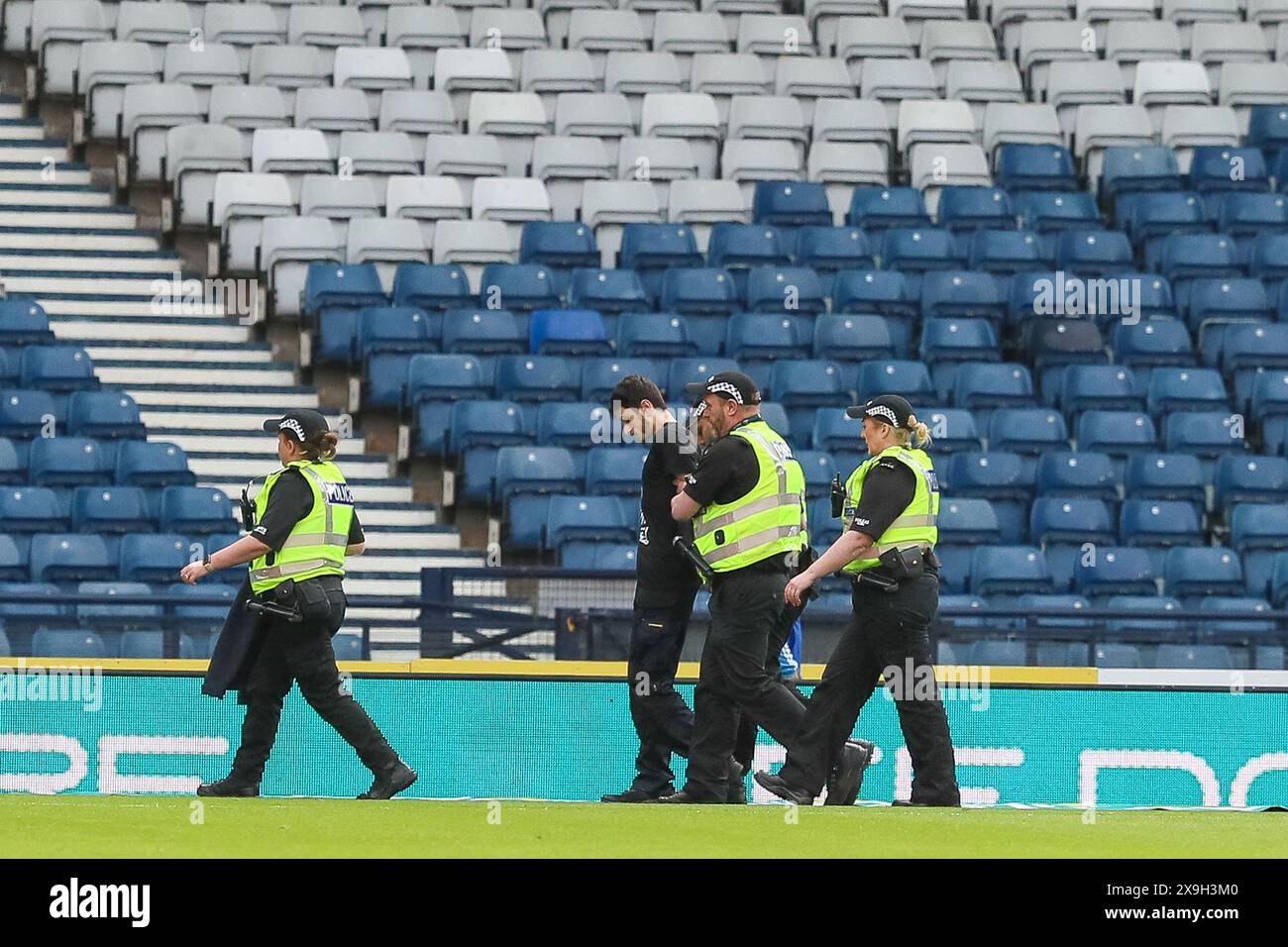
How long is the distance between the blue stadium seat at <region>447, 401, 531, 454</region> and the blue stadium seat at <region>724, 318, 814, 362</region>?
216cm

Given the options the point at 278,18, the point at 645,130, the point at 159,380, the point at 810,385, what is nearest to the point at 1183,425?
the point at 810,385

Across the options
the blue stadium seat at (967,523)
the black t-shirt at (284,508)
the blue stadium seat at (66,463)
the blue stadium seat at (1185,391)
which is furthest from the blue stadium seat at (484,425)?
the black t-shirt at (284,508)

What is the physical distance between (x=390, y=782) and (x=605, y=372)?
7.75 metres

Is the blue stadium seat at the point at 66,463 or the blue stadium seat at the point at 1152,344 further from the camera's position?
the blue stadium seat at the point at 1152,344

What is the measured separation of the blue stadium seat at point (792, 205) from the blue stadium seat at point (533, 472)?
4.62 meters

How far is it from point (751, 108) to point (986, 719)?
32.1ft

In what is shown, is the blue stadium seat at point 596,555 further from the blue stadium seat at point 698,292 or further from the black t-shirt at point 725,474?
the black t-shirt at point 725,474

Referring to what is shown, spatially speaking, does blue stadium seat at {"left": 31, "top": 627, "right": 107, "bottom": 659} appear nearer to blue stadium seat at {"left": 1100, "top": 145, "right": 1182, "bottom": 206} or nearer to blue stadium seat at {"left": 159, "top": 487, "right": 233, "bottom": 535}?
blue stadium seat at {"left": 159, "top": 487, "right": 233, "bottom": 535}

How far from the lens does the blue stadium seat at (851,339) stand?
64.2ft

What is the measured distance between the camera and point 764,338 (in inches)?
765

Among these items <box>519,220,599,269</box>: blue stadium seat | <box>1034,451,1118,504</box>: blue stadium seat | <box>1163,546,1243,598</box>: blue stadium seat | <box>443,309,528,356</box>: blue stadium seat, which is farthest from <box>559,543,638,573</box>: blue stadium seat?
<box>519,220,599,269</box>: blue stadium seat

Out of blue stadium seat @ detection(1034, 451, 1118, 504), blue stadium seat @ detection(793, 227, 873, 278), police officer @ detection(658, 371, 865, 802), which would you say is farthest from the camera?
blue stadium seat @ detection(793, 227, 873, 278)

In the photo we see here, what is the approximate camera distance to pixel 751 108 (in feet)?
74.2

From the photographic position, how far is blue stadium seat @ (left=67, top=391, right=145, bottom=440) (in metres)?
17.8
